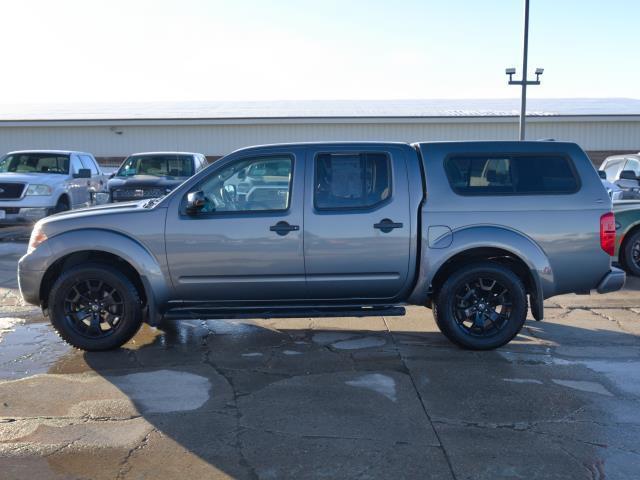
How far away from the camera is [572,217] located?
20.4 feet

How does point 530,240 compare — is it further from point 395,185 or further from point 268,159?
point 268,159

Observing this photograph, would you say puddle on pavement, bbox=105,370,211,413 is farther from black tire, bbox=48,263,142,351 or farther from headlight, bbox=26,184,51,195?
headlight, bbox=26,184,51,195

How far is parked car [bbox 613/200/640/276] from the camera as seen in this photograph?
32.2 feet

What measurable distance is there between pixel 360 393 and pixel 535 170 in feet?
9.32

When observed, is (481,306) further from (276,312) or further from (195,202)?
(195,202)

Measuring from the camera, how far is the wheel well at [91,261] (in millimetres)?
6352

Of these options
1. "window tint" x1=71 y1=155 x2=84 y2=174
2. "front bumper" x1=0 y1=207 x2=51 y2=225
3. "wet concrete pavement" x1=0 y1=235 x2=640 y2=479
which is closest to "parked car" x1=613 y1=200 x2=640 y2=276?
"wet concrete pavement" x1=0 y1=235 x2=640 y2=479

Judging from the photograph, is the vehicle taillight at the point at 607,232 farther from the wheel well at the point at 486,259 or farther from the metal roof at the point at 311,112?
the metal roof at the point at 311,112

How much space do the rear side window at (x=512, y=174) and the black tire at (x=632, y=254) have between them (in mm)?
4237

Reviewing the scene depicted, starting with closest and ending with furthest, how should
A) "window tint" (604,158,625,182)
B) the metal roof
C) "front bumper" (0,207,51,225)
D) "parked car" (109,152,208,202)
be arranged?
"front bumper" (0,207,51,225) < "parked car" (109,152,208,202) < "window tint" (604,158,625,182) < the metal roof

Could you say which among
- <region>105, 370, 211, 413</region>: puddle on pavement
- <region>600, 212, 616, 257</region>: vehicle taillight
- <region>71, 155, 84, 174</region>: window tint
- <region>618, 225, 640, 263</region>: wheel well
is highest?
<region>71, 155, 84, 174</region>: window tint

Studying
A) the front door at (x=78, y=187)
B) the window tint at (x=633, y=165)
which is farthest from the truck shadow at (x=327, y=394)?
the front door at (x=78, y=187)

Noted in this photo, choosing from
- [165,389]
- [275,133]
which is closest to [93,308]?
[165,389]

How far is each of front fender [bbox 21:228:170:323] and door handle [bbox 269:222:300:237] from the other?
113 centimetres
